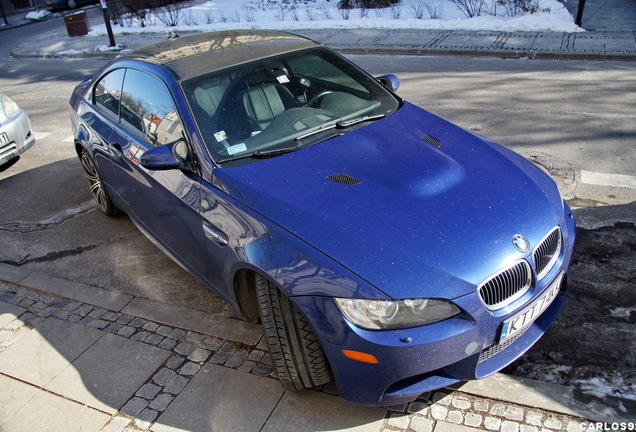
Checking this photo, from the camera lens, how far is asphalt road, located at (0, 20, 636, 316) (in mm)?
4781

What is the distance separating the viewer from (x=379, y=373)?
2580 millimetres

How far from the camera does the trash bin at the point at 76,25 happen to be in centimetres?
1744

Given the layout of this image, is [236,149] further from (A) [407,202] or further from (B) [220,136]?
(A) [407,202]

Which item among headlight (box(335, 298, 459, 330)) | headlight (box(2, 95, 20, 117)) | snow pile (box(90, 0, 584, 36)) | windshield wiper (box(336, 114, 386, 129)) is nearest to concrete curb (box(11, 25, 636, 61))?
snow pile (box(90, 0, 584, 36))

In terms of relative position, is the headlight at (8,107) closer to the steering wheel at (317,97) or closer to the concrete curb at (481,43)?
the steering wheel at (317,97)

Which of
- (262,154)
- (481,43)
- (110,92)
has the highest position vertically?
(110,92)

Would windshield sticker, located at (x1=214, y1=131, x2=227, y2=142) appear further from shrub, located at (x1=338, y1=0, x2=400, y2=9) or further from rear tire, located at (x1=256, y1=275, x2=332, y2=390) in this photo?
shrub, located at (x1=338, y1=0, x2=400, y2=9)

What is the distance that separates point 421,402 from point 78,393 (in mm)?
2072

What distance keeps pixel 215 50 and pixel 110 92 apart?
3.96ft

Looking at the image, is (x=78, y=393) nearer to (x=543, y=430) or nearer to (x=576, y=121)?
(x=543, y=430)

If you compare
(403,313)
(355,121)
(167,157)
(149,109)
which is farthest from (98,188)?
(403,313)

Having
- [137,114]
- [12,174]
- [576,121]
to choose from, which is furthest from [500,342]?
[12,174]

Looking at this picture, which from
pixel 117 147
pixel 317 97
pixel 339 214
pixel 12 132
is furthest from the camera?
pixel 12 132

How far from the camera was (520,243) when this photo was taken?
2758 millimetres
